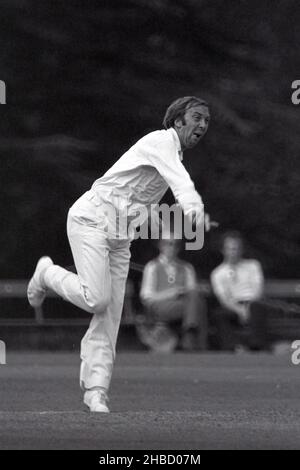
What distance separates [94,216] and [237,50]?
9502mm

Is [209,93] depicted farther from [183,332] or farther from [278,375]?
[278,375]

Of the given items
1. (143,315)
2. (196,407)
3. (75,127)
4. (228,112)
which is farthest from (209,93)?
(196,407)

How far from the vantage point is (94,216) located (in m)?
9.26

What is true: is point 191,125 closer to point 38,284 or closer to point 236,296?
point 38,284

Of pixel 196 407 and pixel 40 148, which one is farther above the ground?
→ pixel 40 148

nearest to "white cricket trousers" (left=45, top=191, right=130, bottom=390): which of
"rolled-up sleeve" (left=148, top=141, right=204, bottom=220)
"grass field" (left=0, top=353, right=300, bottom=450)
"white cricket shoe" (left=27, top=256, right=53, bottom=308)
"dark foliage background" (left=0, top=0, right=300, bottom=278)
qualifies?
"white cricket shoe" (left=27, top=256, right=53, bottom=308)

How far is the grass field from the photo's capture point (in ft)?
26.0

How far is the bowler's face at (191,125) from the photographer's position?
368 inches

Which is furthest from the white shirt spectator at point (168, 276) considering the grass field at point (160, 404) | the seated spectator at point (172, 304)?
the grass field at point (160, 404)

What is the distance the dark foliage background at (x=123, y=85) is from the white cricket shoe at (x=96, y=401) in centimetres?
896

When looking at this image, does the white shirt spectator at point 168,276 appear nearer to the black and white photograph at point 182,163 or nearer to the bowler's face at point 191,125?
the black and white photograph at point 182,163

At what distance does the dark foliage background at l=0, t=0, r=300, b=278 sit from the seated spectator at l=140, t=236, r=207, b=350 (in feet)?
6.35

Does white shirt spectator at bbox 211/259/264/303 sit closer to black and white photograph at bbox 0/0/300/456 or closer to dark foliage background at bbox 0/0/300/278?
black and white photograph at bbox 0/0/300/456

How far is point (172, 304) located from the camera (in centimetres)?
1667
